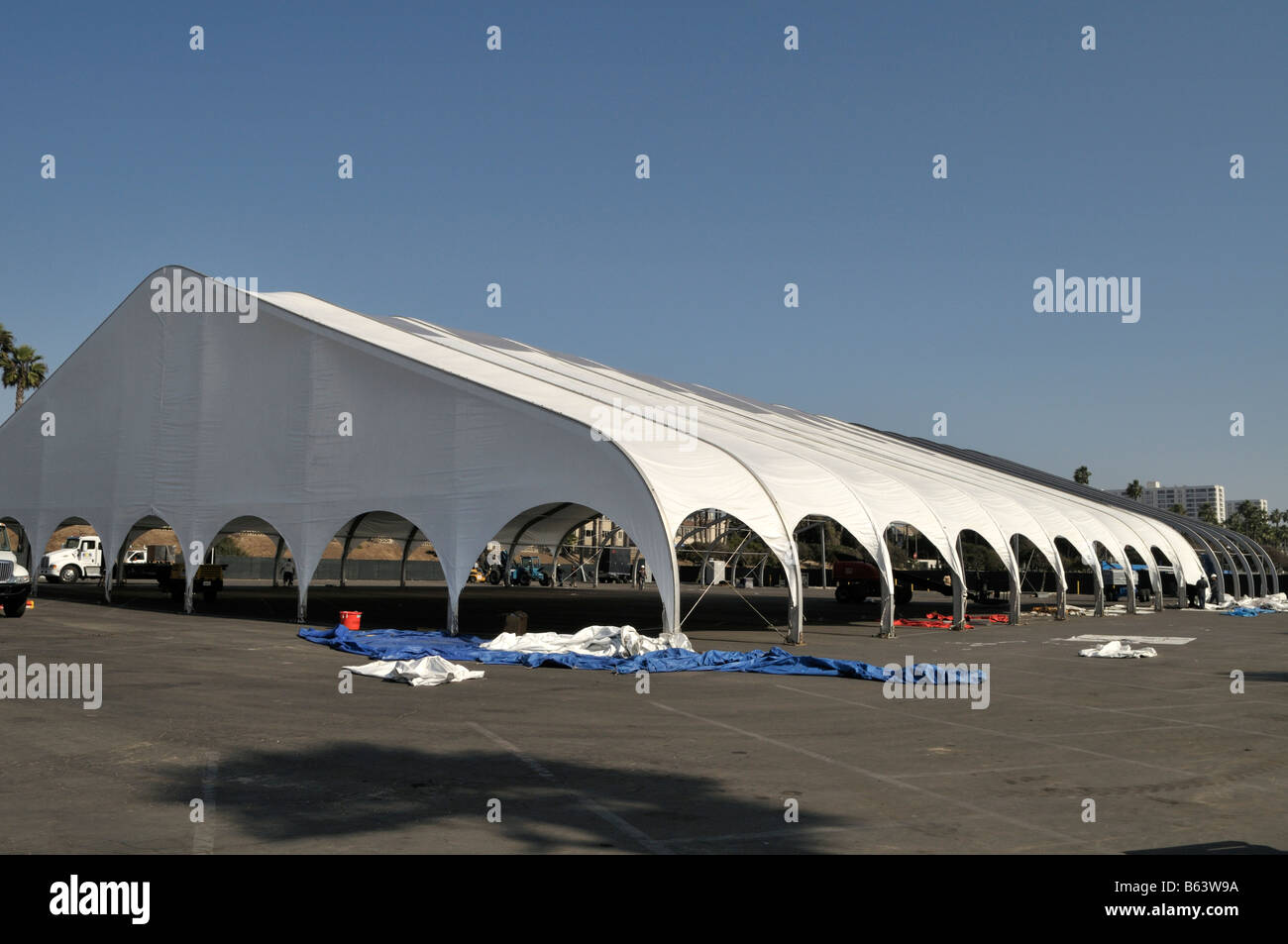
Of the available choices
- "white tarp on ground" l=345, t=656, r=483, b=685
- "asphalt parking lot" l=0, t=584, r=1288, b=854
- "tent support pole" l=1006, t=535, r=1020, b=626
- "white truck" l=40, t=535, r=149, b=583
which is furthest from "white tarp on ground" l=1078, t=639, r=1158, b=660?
"white truck" l=40, t=535, r=149, b=583

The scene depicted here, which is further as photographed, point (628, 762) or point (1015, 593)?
point (1015, 593)

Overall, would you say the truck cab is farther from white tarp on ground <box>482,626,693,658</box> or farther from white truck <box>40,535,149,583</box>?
white tarp on ground <box>482,626,693,658</box>

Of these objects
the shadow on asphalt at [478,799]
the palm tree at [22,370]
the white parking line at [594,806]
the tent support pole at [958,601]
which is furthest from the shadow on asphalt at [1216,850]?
the palm tree at [22,370]

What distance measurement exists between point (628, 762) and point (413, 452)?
14061mm

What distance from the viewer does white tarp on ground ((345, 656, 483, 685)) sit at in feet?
46.2

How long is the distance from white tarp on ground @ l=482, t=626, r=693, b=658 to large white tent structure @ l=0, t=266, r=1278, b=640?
0.70 m

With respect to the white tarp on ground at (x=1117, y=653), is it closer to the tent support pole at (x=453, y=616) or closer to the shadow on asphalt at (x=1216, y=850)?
the tent support pole at (x=453, y=616)

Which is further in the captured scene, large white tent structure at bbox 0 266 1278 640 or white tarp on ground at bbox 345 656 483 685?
large white tent structure at bbox 0 266 1278 640

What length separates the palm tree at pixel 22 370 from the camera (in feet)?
195

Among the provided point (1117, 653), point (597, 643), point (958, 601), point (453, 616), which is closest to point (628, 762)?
point (597, 643)

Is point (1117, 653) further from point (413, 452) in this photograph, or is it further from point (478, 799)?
point (478, 799)

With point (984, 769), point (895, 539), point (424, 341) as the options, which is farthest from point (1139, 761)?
point (895, 539)

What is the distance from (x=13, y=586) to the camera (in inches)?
922
